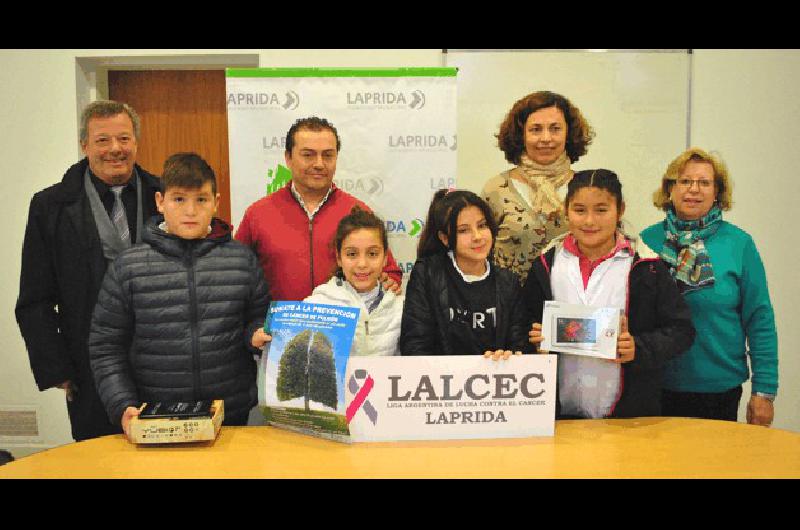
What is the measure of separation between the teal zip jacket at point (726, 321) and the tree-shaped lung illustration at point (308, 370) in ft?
5.33

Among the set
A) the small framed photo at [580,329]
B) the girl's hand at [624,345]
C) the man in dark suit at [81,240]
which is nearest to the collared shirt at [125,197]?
the man in dark suit at [81,240]

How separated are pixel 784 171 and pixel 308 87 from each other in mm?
3440

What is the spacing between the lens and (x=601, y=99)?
4.33m

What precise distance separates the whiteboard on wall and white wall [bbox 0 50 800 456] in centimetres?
19

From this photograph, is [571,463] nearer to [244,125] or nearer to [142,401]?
[142,401]

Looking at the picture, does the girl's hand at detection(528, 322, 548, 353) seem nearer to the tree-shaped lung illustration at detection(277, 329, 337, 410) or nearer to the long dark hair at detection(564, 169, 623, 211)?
the long dark hair at detection(564, 169, 623, 211)

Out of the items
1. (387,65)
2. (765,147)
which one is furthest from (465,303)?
(765,147)

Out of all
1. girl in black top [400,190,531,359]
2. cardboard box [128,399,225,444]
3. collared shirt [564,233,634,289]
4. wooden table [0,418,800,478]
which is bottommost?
wooden table [0,418,800,478]

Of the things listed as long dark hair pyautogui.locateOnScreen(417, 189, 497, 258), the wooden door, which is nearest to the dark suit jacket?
long dark hair pyautogui.locateOnScreen(417, 189, 497, 258)

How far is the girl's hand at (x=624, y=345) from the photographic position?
2.31 m

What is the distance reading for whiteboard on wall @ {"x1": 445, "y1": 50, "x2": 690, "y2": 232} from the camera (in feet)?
14.0

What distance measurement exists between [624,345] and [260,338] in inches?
53.3

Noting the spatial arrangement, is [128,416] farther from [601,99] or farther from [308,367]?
[601,99]
